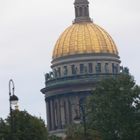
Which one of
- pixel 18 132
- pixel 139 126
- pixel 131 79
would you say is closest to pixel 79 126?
pixel 131 79

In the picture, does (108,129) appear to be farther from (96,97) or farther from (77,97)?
(77,97)

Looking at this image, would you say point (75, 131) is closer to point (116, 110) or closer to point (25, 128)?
point (116, 110)

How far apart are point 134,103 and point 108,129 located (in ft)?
14.0

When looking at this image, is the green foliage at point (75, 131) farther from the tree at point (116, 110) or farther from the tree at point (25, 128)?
the tree at point (25, 128)

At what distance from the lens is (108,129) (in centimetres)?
11569

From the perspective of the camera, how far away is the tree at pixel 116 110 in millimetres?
114688

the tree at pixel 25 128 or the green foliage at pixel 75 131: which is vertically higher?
the green foliage at pixel 75 131

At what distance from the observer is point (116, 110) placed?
384 feet

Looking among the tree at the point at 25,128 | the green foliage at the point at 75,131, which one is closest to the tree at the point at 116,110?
the green foliage at the point at 75,131

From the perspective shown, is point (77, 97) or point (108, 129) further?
point (77, 97)

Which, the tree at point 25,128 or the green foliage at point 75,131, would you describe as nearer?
the tree at point 25,128

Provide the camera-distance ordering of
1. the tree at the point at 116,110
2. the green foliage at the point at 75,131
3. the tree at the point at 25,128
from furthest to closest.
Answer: the green foliage at the point at 75,131 < the tree at the point at 116,110 < the tree at the point at 25,128

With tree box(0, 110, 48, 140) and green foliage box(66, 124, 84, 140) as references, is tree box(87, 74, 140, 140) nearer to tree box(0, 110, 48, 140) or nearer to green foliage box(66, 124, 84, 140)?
green foliage box(66, 124, 84, 140)

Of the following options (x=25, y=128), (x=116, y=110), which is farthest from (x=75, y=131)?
(x=25, y=128)
